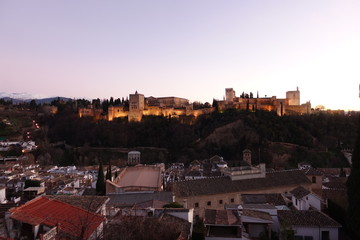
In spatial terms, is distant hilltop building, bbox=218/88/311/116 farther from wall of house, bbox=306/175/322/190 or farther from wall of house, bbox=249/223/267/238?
wall of house, bbox=249/223/267/238

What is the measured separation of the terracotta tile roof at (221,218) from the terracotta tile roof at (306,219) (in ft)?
6.80

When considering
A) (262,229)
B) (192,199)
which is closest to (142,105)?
(192,199)

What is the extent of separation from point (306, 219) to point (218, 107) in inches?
2150

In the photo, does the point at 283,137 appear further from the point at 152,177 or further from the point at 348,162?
the point at 152,177

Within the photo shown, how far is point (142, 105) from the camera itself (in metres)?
69.6

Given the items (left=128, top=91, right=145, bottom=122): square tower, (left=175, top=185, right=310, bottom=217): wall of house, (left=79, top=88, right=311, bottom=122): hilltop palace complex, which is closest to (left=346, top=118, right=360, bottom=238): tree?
(left=175, top=185, right=310, bottom=217): wall of house

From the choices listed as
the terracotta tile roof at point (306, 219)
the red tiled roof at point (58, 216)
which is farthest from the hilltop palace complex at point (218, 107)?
the red tiled roof at point (58, 216)

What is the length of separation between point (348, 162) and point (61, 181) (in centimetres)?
3940

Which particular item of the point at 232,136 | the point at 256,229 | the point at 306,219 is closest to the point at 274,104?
the point at 232,136

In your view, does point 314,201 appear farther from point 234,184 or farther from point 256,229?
point 234,184

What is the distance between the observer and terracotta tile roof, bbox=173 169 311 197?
65.7 ft

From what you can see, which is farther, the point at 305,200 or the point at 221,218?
the point at 305,200

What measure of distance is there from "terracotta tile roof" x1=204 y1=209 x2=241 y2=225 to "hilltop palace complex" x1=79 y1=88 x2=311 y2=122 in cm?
5068

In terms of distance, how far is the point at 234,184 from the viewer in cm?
2158
